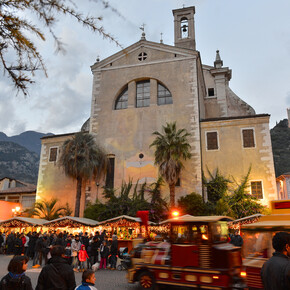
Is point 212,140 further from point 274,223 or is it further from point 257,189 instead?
point 274,223

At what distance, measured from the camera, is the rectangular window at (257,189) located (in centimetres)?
2212

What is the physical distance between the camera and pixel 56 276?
4.04 metres

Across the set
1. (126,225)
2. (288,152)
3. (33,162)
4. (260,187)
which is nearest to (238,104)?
(260,187)

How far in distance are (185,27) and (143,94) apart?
10708mm

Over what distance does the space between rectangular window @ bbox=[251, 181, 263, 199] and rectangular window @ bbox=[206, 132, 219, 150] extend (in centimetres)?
413

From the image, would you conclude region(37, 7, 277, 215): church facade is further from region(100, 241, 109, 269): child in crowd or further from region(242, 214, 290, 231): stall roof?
region(242, 214, 290, 231): stall roof

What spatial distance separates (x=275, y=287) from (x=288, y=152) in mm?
58435

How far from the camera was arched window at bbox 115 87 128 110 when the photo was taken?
27.7 meters

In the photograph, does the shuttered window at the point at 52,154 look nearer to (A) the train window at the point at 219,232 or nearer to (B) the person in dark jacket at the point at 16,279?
(A) the train window at the point at 219,232

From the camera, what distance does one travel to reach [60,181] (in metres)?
26.8

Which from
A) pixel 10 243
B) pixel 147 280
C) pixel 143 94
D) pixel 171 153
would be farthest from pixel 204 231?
pixel 143 94

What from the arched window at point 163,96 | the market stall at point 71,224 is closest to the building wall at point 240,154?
the arched window at point 163,96

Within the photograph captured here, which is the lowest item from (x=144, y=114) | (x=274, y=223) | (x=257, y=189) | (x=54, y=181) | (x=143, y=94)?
(x=274, y=223)

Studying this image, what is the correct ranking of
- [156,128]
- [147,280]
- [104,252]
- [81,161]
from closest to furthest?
[147,280]
[104,252]
[81,161]
[156,128]
